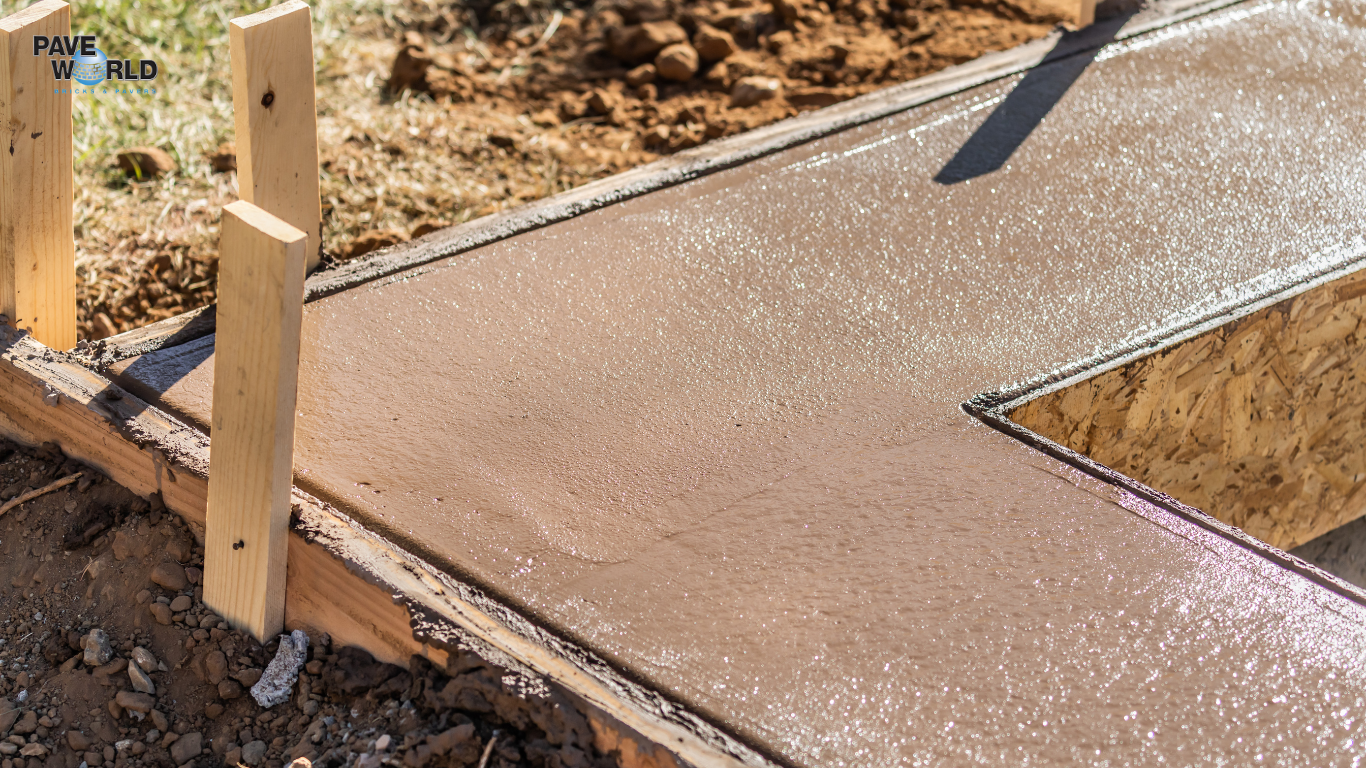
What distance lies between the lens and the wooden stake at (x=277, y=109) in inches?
98.5

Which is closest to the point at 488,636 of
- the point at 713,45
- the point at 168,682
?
the point at 168,682

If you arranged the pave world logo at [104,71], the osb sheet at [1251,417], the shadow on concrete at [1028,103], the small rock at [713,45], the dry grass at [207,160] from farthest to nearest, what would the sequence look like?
the small rock at [713,45], the pave world logo at [104,71], the dry grass at [207,160], the shadow on concrete at [1028,103], the osb sheet at [1251,417]

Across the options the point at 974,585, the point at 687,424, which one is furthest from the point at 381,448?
the point at 974,585

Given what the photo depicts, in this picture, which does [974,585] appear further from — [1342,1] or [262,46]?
[1342,1]

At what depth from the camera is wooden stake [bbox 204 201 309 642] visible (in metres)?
1.89

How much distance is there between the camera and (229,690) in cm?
212

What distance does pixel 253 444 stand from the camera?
6.65 ft

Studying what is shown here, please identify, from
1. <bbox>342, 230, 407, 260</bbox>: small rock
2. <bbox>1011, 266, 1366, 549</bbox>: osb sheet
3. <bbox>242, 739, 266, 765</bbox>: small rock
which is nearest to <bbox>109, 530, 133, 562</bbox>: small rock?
<bbox>242, 739, 266, 765</bbox>: small rock

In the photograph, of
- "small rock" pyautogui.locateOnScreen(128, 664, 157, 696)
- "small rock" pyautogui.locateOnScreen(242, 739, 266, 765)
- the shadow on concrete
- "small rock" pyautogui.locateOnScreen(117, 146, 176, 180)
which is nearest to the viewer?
"small rock" pyautogui.locateOnScreen(242, 739, 266, 765)

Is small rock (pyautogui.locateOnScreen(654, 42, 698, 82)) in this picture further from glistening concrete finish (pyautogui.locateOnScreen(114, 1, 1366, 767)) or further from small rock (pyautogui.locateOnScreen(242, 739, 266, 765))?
small rock (pyautogui.locateOnScreen(242, 739, 266, 765))

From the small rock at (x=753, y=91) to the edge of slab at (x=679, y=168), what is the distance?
3.18 feet

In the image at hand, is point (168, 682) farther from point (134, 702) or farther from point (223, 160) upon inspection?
point (223, 160)

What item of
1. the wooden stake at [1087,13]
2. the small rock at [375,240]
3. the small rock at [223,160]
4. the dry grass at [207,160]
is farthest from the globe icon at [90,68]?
the wooden stake at [1087,13]

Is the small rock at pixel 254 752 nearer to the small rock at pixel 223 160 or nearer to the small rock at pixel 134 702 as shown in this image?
the small rock at pixel 134 702
